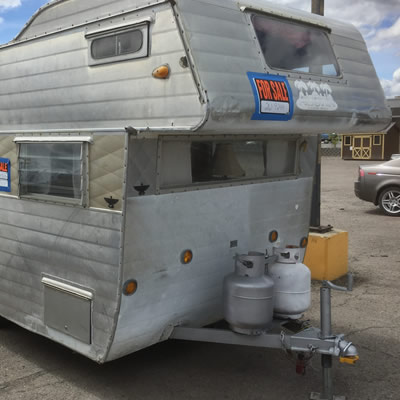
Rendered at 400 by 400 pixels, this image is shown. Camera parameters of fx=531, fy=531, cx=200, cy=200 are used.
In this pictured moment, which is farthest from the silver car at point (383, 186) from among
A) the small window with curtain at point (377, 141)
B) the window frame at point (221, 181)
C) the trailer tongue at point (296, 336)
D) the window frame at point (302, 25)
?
the small window with curtain at point (377, 141)

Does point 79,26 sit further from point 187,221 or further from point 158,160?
point 187,221

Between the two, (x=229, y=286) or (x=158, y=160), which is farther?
(x=229, y=286)

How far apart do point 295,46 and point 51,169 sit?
7.43 ft

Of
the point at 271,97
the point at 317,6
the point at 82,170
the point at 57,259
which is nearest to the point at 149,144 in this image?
the point at 82,170

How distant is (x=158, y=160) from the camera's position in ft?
12.6

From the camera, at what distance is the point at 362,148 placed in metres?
33.3

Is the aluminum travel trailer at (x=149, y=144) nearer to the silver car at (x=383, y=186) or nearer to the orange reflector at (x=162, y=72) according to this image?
the orange reflector at (x=162, y=72)

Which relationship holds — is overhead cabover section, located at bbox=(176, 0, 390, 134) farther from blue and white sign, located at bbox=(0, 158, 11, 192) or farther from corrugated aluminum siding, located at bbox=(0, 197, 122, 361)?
blue and white sign, located at bbox=(0, 158, 11, 192)

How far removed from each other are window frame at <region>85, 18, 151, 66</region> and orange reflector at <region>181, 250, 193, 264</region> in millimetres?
1518

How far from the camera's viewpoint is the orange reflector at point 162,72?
11.9 ft

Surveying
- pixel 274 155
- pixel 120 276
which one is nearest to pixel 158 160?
pixel 120 276

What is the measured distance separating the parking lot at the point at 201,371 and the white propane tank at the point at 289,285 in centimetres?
41

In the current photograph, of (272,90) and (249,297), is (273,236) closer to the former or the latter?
(249,297)

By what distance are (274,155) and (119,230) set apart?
75.0 inches
